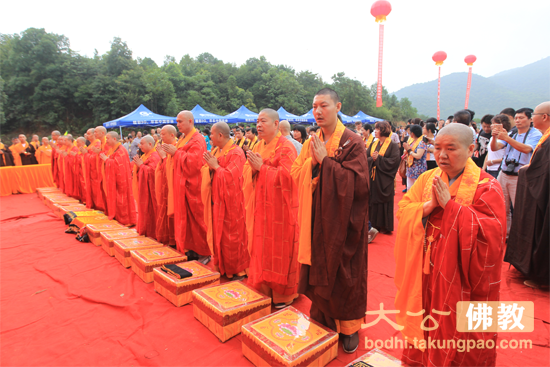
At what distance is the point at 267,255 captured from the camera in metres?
3.30

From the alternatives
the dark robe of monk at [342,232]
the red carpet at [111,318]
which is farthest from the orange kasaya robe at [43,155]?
the dark robe of monk at [342,232]

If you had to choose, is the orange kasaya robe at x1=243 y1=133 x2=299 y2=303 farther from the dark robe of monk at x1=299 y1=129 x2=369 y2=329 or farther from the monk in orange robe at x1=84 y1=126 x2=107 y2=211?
the monk in orange robe at x1=84 y1=126 x2=107 y2=211

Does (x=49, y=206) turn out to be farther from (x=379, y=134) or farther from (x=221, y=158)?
(x=379, y=134)

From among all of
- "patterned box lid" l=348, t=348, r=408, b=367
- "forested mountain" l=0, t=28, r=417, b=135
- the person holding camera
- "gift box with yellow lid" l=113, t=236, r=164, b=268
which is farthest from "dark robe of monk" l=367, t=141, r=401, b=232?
"forested mountain" l=0, t=28, r=417, b=135

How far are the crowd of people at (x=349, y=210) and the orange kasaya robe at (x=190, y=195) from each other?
0.06ft

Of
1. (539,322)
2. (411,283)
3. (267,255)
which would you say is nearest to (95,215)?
(267,255)

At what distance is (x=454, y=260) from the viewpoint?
6.03 ft

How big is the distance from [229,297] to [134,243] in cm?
→ 266

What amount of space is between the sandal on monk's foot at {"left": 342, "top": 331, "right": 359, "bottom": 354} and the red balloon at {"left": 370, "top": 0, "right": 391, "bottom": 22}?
42.8 feet

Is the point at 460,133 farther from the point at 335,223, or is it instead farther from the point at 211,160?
the point at 211,160

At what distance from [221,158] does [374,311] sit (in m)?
2.84

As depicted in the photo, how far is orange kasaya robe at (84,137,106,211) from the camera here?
24.2 ft

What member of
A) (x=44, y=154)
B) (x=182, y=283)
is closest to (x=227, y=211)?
(x=182, y=283)

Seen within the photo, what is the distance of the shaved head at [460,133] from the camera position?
186cm
